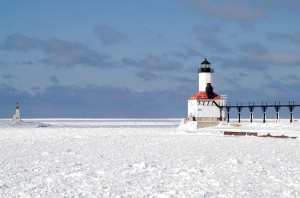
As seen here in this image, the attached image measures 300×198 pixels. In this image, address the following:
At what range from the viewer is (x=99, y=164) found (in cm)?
1714

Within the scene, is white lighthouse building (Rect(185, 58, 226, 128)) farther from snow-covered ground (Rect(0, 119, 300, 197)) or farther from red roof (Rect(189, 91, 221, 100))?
snow-covered ground (Rect(0, 119, 300, 197))

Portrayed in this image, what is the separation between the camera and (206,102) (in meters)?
56.5

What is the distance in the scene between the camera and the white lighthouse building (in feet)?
184

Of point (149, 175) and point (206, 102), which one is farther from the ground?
point (206, 102)

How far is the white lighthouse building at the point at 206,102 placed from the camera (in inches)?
2211

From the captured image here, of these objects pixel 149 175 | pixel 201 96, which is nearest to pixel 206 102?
pixel 201 96

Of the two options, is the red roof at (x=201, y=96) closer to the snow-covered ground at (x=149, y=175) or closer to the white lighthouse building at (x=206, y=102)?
the white lighthouse building at (x=206, y=102)

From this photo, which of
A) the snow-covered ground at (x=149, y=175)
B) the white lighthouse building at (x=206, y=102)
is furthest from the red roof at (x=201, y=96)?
the snow-covered ground at (x=149, y=175)

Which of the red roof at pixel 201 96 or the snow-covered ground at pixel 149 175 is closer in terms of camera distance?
the snow-covered ground at pixel 149 175

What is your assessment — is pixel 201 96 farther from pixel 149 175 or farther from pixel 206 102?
pixel 149 175

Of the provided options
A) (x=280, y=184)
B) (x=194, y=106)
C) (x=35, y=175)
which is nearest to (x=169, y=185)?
(x=280, y=184)

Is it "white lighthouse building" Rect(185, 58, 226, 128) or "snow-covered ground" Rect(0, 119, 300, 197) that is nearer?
"snow-covered ground" Rect(0, 119, 300, 197)

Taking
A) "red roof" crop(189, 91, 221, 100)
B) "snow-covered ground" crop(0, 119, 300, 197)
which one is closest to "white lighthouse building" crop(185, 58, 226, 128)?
"red roof" crop(189, 91, 221, 100)

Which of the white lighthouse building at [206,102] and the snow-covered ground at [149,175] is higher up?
the white lighthouse building at [206,102]
